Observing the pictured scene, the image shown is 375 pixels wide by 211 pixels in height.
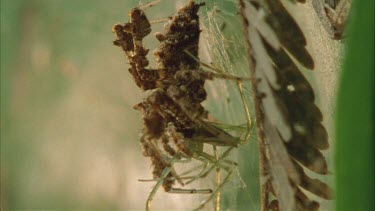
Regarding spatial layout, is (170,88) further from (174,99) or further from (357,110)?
(357,110)

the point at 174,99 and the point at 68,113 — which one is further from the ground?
the point at 174,99

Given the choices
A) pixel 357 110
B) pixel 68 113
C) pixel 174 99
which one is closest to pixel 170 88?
pixel 174 99

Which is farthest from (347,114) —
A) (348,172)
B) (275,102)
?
(275,102)

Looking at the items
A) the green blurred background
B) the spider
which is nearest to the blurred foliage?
the spider

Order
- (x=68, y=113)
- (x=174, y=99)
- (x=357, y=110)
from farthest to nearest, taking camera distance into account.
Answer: (x=68, y=113), (x=174, y=99), (x=357, y=110)

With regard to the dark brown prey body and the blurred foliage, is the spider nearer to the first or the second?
the dark brown prey body

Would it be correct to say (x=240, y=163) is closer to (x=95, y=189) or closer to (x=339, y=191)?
(x=339, y=191)

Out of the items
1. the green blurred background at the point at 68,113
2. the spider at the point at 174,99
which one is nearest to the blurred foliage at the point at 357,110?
the spider at the point at 174,99
